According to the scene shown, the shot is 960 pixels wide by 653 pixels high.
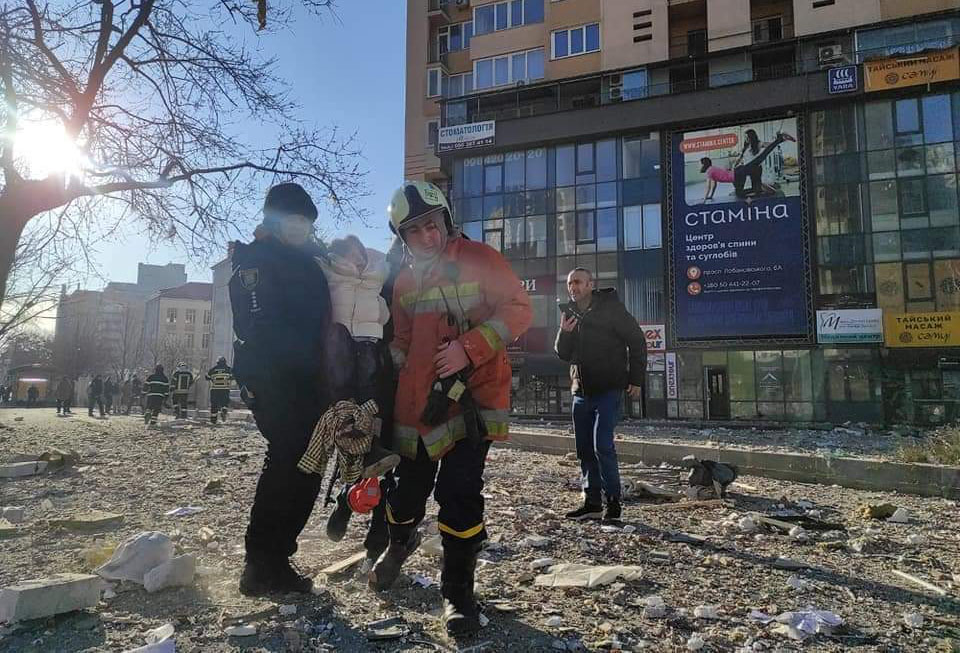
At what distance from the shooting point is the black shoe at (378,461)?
9.15 feet

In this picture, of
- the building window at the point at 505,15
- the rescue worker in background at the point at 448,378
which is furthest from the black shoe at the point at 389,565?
the building window at the point at 505,15

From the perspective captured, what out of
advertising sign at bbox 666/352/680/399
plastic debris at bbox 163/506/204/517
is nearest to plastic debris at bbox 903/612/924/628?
plastic debris at bbox 163/506/204/517

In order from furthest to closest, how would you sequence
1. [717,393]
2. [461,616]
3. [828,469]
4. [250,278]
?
[717,393] → [828,469] → [250,278] → [461,616]

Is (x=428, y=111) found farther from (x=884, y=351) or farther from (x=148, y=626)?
(x=148, y=626)

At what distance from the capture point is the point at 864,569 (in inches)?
140

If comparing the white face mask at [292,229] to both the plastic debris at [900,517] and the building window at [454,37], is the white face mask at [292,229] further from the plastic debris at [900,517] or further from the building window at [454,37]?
the building window at [454,37]

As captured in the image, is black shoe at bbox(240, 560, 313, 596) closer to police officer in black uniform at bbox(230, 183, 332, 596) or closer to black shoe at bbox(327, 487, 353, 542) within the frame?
police officer in black uniform at bbox(230, 183, 332, 596)

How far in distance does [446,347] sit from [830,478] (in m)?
5.82

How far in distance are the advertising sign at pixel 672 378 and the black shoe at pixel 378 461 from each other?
28193mm

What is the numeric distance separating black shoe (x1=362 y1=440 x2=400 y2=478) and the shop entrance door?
92.4 feet

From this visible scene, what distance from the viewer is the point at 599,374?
5.04 meters

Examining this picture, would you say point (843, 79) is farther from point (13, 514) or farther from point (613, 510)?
point (13, 514)

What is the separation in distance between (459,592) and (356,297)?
4.90ft

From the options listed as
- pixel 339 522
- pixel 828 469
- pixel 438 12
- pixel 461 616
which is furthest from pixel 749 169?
pixel 461 616
